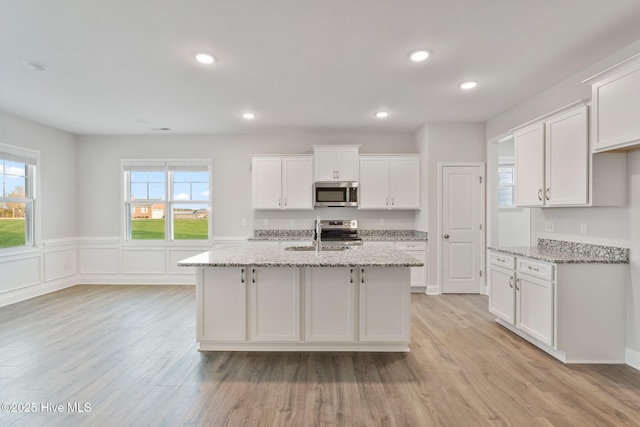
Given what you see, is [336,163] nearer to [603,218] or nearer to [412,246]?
[412,246]

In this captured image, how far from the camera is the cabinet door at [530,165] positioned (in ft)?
10.5

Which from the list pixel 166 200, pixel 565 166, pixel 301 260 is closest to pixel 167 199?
pixel 166 200

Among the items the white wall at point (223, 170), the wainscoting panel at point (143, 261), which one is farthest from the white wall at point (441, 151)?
the wainscoting panel at point (143, 261)

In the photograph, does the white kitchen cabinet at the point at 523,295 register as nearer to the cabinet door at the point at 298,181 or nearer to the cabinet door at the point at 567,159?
the cabinet door at the point at 567,159

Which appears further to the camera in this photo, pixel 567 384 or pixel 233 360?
pixel 233 360

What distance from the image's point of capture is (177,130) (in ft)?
17.6

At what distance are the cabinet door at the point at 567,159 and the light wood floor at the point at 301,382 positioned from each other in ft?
5.01

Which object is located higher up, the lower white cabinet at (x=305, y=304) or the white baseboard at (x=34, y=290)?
the lower white cabinet at (x=305, y=304)

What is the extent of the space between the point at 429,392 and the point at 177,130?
5363 mm

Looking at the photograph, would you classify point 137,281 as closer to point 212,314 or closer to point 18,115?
point 18,115

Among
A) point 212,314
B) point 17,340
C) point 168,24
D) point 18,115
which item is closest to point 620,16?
point 168,24

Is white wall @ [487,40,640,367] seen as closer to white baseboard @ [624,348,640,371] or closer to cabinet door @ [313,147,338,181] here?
white baseboard @ [624,348,640,371]

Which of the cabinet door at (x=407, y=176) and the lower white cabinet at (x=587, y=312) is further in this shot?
the cabinet door at (x=407, y=176)

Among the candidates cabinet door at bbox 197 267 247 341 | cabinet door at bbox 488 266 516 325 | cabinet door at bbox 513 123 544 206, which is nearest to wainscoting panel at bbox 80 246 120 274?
cabinet door at bbox 197 267 247 341
